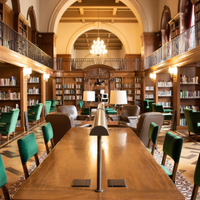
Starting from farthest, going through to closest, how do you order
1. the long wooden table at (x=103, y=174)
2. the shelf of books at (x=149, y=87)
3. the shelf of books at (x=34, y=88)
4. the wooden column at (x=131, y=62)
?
1. the wooden column at (x=131, y=62)
2. the shelf of books at (x=149, y=87)
3. the shelf of books at (x=34, y=88)
4. the long wooden table at (x=103, y=174)

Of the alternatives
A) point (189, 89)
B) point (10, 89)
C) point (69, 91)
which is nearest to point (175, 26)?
point (189, 89)

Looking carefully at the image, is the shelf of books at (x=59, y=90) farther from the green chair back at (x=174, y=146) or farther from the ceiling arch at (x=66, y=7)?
the green chair back at (x=174, y=146)

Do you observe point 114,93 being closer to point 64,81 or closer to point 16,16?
point 16,16

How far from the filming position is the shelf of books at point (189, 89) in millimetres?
8414

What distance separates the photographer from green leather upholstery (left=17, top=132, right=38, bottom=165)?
2.20 meters

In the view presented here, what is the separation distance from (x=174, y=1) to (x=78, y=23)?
8258 millimetres

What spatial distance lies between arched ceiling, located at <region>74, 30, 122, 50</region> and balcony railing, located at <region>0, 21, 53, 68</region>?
10.1m

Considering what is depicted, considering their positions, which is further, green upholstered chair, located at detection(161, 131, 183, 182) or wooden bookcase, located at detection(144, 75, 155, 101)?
wooden bookcase, located at detection(144, 75, 155, 101)

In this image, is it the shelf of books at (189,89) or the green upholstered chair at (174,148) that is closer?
the green upholstered chair at (174,148)

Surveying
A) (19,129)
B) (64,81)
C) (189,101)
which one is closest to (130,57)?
(64,81)

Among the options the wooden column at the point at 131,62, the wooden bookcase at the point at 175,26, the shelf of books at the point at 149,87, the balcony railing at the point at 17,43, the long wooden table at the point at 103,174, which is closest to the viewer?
the long wooden table at the point at 103,174

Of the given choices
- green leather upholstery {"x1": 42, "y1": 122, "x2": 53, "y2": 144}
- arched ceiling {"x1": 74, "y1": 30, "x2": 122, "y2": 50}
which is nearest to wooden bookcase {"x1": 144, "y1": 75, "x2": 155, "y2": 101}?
arched ceiling {"x1": 74, "y1": 30, "x2": 122, "y2": 50}

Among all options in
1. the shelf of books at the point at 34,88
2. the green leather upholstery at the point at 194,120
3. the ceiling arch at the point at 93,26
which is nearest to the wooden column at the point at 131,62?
the ceiling arch at the point at 93,26

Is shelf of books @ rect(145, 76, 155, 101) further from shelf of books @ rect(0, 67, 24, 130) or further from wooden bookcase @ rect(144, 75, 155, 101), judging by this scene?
shelf of books @ rect(0, 67, 24, 130)
